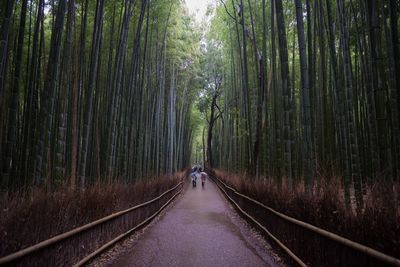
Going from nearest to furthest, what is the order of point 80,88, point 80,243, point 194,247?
point 80,243 < point 194,247 < point 80,88

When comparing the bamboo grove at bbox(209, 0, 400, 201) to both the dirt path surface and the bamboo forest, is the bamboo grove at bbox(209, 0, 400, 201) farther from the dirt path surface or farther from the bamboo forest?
the dirt path surface

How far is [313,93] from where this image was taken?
26.0 ft

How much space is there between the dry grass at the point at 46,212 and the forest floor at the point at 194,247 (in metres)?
0.60

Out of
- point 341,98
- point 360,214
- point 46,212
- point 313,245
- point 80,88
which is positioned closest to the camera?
point 360,214


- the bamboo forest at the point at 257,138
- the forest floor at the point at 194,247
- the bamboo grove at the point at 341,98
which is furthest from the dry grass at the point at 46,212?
the bamboo grove at the point at 341,98

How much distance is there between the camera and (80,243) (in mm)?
3494

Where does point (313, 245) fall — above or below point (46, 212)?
below

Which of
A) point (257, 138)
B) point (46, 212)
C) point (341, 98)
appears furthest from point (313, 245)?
point (257, 138)

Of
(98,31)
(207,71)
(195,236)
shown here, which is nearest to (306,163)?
(195,236)

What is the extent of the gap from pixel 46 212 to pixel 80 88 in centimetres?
664

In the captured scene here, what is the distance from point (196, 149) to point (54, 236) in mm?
60643

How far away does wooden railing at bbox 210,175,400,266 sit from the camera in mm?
2199

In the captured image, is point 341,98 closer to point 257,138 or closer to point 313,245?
point 313,245

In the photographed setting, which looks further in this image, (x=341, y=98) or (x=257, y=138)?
(x=257, y=138)
